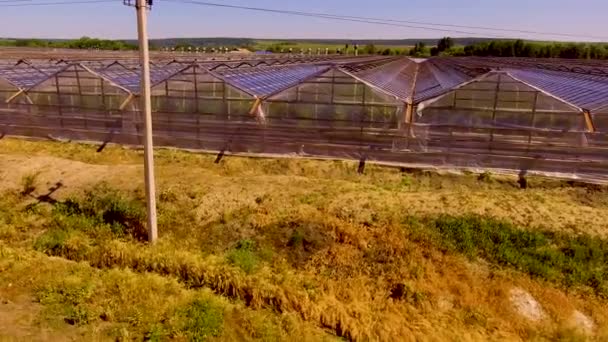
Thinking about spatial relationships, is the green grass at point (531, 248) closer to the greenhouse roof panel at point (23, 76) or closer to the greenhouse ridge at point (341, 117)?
the greenhouse ridge at point (341, 117)

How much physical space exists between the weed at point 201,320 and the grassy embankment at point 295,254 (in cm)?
3

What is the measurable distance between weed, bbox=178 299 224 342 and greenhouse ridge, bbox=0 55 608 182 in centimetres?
792

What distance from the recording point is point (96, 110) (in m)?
19.8

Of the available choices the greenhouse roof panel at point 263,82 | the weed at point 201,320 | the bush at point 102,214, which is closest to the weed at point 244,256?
the weed at point 201,320

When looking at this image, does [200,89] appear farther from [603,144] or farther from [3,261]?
[603,144]

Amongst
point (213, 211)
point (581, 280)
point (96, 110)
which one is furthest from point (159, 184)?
point (581, 280)

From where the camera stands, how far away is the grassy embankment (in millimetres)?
10078

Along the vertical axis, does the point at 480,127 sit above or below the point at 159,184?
above

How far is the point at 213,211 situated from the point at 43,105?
10893 millimetres

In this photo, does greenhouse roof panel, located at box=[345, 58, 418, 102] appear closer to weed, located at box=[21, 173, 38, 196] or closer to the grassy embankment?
the grassy embankment

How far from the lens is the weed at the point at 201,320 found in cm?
945

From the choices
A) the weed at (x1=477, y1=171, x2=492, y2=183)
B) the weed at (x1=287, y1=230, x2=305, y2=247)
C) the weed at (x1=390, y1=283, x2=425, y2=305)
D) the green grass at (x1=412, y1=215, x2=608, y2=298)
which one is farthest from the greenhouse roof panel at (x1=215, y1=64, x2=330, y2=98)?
the weed at (x1=390, y1=283, x2=425, y2=305)

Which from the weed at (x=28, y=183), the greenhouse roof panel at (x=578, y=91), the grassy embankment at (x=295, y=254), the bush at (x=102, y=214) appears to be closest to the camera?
the grassy embankment at (x=295, y=254)

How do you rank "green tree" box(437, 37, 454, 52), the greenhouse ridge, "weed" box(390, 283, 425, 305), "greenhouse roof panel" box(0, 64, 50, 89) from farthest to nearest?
"green tree" box(437, 37, 454, 52), "greenhouse roof panel" box(0, 64, 50, 89), the greenhouse ridge, "weed" box(390, 283, 425, 305)
